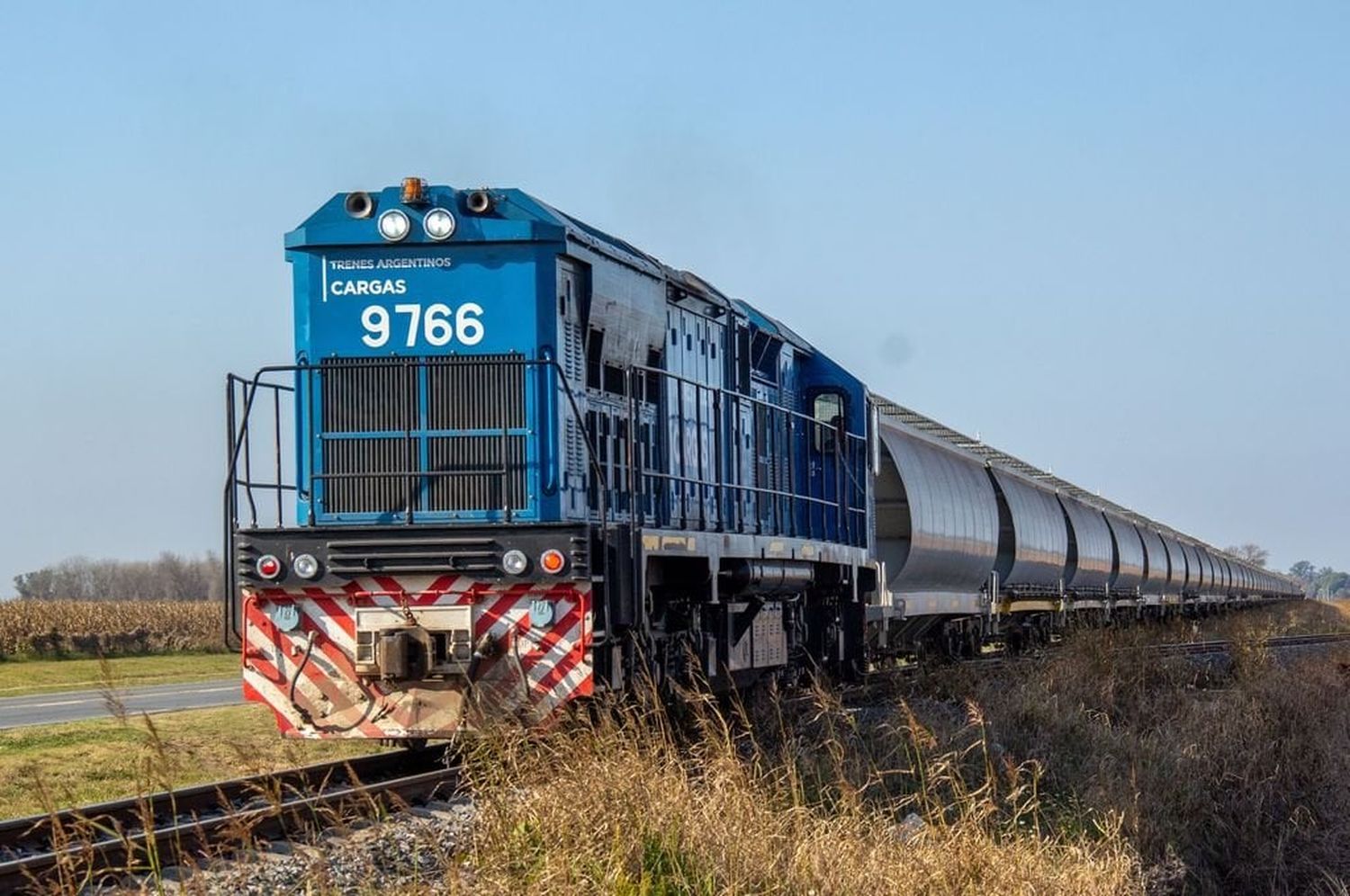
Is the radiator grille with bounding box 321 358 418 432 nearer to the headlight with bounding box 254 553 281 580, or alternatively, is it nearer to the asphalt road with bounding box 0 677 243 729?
the headlight with bounding box 254 553 281 580

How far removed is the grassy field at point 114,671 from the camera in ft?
86.2

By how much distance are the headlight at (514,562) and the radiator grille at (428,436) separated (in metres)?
0.80

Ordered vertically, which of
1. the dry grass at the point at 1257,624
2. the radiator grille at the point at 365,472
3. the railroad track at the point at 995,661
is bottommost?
the dry grass at the point at 1257,624

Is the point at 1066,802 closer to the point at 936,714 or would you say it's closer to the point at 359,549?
the point at 936,714

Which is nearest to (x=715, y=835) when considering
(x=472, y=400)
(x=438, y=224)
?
(x=472, y=400)

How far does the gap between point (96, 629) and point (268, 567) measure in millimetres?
29302

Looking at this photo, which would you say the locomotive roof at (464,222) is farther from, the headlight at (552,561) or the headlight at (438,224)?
the headlight at (552,561)

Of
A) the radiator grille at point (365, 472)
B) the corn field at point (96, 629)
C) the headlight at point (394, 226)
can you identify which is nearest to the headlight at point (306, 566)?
the radiator grille at point (365, 472)

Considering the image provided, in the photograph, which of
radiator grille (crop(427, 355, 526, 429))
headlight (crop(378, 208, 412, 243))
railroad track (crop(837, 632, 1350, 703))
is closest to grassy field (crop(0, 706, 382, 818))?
radiator grille (crop(427, 355, 526, 429))

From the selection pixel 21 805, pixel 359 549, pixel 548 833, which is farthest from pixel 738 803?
pixel 21 805

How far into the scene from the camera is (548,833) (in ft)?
23.0

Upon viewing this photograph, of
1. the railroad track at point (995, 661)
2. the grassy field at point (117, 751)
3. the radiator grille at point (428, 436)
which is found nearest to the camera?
the radiator grille at point (428, 436)

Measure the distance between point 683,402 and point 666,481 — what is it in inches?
26.7

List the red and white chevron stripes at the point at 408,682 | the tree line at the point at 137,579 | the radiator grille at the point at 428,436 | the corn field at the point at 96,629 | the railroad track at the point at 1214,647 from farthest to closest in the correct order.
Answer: the tree line at the point at 137,579 < the corn field at the point at 96,629 < the railroad track at the point at 1214,647 < the radiator grille at the point at 428,436 < the red and white chevron stripes at the point at 408,682
